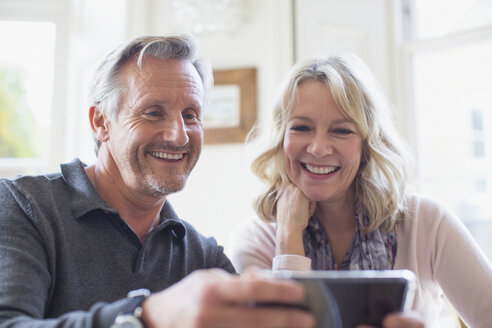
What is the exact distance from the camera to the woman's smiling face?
141 centimetres

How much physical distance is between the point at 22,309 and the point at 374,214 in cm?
103

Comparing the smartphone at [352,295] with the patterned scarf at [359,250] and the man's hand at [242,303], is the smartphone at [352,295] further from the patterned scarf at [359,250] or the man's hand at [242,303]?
the patterned scarf at [359,250]

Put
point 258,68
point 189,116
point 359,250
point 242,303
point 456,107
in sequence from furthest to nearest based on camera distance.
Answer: point 258,68 < point 456,107 < point 359,250 < point 189,116 < point 242,303

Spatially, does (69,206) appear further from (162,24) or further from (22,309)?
(162,24)

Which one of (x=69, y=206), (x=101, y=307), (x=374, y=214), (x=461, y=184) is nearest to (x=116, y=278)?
(x=69, y=206)

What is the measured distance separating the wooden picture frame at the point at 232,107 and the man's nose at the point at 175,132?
1.45 meters

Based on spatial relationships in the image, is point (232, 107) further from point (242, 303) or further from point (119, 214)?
point (242, 303)

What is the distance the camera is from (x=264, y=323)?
0.59m

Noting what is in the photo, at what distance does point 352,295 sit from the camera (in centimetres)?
65

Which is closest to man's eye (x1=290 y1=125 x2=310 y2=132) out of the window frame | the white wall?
the white wall

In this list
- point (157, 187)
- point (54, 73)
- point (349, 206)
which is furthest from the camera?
point (54, 73)

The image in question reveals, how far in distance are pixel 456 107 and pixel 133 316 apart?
236cm

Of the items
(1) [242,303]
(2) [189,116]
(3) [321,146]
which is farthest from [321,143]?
(1) [242,303]

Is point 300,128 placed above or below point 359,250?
above
